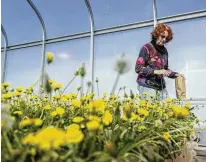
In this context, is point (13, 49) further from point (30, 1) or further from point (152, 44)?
point (152, 44)

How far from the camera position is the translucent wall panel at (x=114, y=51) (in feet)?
15.7

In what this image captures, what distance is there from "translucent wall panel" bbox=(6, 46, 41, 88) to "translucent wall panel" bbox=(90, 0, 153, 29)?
1402 mm

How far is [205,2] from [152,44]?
2.04 m

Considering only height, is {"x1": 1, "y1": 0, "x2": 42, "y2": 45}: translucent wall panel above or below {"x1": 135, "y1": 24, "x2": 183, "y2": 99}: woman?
above

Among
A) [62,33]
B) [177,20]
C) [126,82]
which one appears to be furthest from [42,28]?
[177,20]

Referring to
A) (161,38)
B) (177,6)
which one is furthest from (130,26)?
(161,38)

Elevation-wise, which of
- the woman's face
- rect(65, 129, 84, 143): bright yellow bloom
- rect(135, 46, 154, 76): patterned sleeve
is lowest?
rect(65, 129, 84, 143): bright yellow bloom

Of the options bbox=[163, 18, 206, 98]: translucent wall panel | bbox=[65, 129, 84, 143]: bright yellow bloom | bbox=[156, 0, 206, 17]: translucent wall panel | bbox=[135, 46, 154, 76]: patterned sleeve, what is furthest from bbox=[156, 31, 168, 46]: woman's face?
bbox=[65, 129, 84, 143]: bright yellow bloom

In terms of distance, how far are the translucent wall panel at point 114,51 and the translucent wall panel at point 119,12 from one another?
0.18 meters

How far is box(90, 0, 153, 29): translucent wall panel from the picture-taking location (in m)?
4.78

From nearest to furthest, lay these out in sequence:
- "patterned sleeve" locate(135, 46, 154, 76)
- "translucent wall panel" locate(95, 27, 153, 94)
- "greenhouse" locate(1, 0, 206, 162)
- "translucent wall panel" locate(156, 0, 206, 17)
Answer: "patterned sleeve" locate(135, 46, 154, 76) → "greenhouse" locate(1, 0, 206, 162) → "translucent wall panel" locate(156, 0, 206, 17) → "translucent wall panel" locate(95, 27, 153, 94)

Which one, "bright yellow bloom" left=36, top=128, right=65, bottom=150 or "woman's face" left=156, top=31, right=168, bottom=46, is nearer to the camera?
"bright yellow bloom" left=36, top=128, right=65, bottom=150

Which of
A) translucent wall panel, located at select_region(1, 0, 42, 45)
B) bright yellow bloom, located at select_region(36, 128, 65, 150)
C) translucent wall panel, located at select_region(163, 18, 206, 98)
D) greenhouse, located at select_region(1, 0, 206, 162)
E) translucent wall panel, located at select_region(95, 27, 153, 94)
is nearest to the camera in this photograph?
bright yellow bloom, located at select_region(36, 128, 65, 150)

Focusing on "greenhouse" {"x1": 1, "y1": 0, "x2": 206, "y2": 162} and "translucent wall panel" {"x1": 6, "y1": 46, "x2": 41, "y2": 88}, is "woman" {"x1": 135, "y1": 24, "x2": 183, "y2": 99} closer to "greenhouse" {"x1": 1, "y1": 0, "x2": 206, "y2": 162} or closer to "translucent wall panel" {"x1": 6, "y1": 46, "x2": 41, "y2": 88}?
"greenhouse" {"x1": 1, "y1": 0, "x2": 206, "y2": 162}
